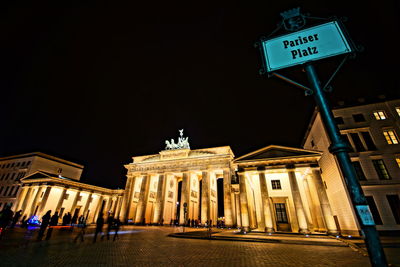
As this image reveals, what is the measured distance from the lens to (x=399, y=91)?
21.9m

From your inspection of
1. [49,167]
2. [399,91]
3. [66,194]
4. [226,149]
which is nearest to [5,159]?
[49,167]

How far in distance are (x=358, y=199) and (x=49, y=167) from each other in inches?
2620

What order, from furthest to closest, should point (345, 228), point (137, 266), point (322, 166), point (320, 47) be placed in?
point (322, 166)
point (345, 228)
point (137, 266)
point (320, 47)

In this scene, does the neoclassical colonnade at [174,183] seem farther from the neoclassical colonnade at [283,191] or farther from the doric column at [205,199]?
the neoclassical colonnade at [283,191]

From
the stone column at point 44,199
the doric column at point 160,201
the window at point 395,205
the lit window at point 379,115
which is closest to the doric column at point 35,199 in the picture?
the stone column at point 44,199

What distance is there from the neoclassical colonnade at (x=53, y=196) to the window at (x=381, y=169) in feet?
143

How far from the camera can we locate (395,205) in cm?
1809

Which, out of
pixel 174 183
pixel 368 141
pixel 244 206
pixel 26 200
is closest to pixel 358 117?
pixel 368 141

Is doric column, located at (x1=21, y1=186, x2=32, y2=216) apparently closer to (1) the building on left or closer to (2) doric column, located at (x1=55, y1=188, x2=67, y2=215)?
(1) the building on left

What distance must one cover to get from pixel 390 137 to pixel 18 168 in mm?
78547

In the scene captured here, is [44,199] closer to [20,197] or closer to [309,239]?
[20,197]

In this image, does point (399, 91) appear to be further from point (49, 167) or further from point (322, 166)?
point (49, 167)

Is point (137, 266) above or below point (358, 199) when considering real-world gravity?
below

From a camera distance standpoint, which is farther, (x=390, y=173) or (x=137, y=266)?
(x=390, y=173)
